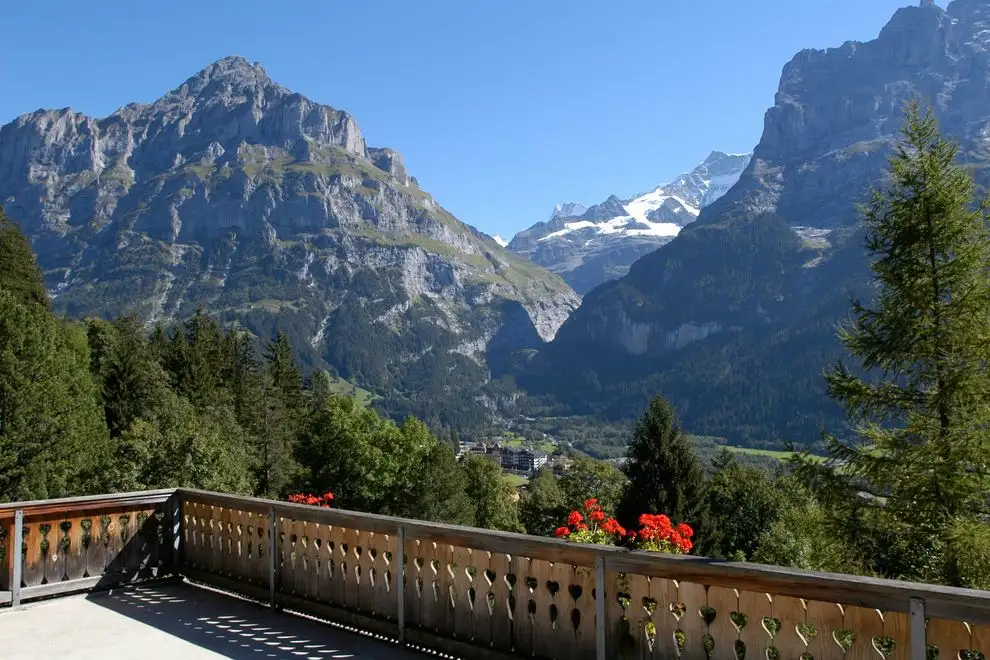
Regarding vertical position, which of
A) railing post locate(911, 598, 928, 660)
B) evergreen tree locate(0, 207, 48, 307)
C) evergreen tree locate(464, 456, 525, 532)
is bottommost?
evergreen tree locate(464, 456, 525, 532)

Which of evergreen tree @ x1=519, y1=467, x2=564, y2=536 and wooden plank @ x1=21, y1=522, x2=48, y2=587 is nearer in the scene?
wooden plank @ x1=21, y1=522, x2=48, y2=587

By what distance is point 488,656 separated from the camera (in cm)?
596

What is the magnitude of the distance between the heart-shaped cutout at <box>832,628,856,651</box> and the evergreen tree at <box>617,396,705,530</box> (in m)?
36.1

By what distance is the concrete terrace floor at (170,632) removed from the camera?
6.41 m

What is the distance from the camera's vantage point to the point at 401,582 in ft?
21.7

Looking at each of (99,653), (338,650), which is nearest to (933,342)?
(338,650)

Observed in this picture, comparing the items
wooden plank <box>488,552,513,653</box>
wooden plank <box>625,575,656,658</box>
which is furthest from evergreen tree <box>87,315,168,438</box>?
wooden plank <box>625,575,656,658</box>

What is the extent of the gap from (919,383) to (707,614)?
9.14m

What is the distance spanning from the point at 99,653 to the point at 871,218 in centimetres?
1342

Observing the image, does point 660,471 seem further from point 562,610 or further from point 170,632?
point 562,610

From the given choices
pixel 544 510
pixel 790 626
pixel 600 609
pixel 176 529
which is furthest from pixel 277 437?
pixel 790 626

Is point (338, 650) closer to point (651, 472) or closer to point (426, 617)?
point (426, 617)

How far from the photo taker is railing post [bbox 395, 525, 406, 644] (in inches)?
259

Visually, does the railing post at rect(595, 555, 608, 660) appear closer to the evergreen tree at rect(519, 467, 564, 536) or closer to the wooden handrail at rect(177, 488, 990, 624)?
the wooden handrail at rect(177, 488, 990, 624)
